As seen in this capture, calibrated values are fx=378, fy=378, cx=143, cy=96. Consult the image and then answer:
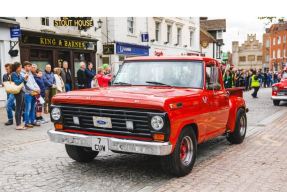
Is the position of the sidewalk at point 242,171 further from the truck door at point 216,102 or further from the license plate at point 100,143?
the license plate at point 100,143

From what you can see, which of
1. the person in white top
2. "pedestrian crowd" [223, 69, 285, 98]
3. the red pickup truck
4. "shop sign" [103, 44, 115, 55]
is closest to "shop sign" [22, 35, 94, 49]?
"shop sign" [103, 44, 115, 55]

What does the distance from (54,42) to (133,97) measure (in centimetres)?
1527

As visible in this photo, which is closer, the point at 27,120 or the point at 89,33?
the point at 27,120

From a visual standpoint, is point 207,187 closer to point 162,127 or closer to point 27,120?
point 162,127

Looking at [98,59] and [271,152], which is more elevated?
[98,59]

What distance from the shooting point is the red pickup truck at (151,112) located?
17.0 ft

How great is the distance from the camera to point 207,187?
5191mm

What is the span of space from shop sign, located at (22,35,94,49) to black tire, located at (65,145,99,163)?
12.7 metres

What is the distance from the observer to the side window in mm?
6561

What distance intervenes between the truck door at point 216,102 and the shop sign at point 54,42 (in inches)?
512

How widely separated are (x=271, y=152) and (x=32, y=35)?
1397 centimetres

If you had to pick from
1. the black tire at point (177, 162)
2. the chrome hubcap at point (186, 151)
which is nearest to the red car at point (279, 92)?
the chrome hubcap at point (186, 151)

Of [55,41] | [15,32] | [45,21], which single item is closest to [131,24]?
[55,41]

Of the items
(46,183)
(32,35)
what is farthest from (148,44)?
(46,183)
